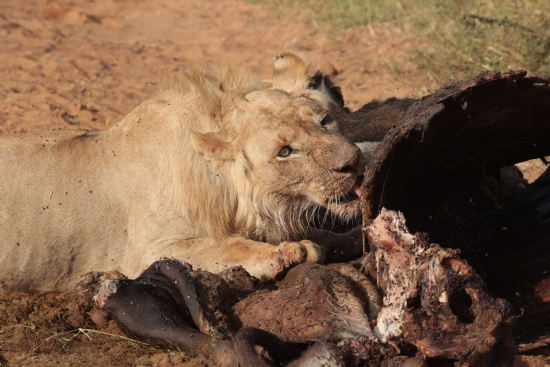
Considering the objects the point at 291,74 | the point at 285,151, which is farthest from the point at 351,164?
the point at 291,74

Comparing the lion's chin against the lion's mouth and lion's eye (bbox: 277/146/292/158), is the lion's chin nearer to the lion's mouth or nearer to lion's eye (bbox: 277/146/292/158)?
the lion's mouth

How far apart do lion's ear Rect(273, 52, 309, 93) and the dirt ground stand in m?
1.71

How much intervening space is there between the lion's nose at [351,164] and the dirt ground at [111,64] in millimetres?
1209

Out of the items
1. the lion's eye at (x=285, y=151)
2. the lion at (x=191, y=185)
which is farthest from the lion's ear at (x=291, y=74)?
the lion's eye at (x=285, y=151)

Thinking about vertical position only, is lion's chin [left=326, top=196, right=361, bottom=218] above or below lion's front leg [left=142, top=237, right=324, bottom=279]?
above

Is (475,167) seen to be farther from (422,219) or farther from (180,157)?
(180,157)

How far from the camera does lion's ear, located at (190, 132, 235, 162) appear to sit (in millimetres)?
3906

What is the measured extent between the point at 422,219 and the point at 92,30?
8.77m

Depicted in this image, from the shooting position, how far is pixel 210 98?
13.8 ft

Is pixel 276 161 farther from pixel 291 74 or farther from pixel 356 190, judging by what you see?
pixel 291 74

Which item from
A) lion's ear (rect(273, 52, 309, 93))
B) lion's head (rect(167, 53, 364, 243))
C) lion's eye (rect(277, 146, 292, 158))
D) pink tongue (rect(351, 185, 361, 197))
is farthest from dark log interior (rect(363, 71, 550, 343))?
lion's ear (rect(273, 52, 309, 93))

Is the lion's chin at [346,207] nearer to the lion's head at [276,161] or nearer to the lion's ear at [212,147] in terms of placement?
the lion's head at [276,161]

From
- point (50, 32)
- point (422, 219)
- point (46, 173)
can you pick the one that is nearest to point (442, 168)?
point (422, 219)

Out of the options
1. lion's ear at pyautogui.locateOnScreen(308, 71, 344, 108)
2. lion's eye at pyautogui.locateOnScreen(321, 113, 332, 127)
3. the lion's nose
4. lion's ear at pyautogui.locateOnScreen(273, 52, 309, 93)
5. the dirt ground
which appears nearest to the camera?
the dirt ground
